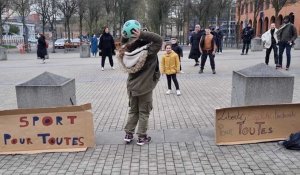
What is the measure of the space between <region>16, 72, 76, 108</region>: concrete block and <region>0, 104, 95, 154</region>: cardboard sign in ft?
1.88

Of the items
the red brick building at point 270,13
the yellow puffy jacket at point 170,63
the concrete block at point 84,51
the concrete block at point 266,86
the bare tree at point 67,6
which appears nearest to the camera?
the concrete block at point 266,86

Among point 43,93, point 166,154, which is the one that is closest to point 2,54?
point 43,93

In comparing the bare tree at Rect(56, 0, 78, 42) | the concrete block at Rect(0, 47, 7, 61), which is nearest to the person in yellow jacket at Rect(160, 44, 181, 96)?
the concrete block at Rect(0, 47, 7, 61)

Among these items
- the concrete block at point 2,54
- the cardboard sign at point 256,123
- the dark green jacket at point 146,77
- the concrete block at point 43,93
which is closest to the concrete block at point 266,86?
the cardboard sign at point 256,123

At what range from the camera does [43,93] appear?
557cm

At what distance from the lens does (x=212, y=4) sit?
40.3 metres

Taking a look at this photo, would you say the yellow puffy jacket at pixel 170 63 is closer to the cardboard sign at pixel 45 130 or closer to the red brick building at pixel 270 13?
the cardboard sign at pixel 45 130

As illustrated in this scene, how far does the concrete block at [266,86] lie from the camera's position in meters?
5.88

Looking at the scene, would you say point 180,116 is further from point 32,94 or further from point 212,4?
point 212,4

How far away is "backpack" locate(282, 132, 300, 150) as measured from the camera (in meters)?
4.93

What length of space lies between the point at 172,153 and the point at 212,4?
3732cm

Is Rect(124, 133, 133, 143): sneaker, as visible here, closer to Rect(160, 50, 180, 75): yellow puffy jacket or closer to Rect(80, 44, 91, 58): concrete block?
Rect(160, 50, 180, 75): yellow puffy jacket

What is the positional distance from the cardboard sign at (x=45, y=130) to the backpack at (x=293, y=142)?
8.86 ft

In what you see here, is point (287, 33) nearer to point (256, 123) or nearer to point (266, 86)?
point (266, 86)
